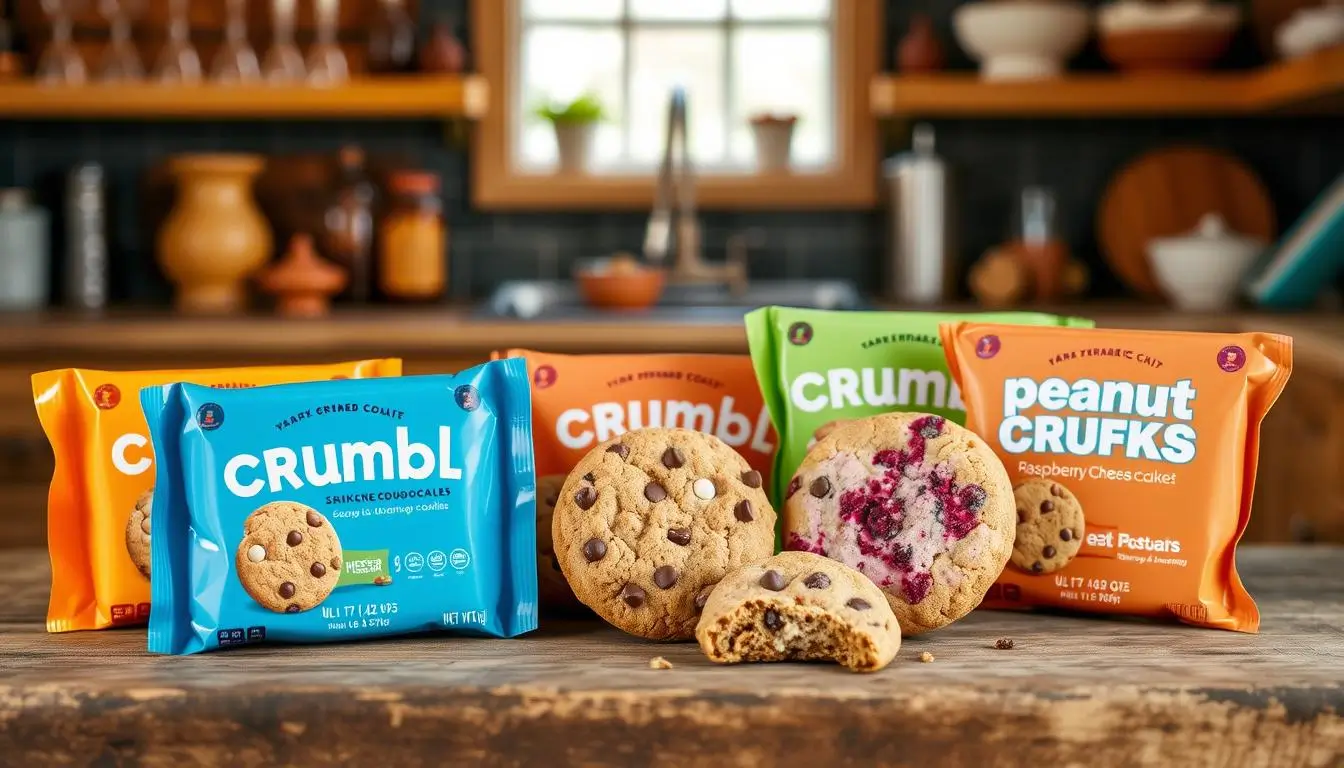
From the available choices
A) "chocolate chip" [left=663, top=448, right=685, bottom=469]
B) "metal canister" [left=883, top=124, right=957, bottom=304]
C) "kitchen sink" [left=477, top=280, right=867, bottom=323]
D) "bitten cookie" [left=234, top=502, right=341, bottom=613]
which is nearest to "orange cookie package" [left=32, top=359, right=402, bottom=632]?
"bitten cookie" [left=234, top=502, right=341, bottom=613]

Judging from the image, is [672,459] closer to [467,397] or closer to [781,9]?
[467,397]

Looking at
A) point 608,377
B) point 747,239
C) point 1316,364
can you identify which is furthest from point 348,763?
point 747,239

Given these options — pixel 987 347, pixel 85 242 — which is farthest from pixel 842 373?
pixel 85 242

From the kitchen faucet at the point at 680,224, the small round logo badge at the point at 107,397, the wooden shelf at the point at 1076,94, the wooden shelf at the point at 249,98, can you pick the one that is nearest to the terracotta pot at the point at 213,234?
the wooden shelf at the point at 249,98

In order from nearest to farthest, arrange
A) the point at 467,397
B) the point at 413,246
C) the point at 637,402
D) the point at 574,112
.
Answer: the point at 467,397
the point at 637,402
the point at 413,246
the point at 574,112

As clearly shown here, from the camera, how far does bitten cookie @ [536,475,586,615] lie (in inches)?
46.6

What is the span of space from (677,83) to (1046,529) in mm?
2818

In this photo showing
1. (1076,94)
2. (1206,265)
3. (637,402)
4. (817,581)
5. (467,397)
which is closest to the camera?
(817,581)

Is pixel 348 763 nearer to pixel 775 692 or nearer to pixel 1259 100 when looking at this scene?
pixel 775 692

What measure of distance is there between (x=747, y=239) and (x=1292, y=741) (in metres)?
2.91

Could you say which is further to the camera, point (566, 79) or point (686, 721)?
point (566, 79)

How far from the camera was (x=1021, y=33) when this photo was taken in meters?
3.45

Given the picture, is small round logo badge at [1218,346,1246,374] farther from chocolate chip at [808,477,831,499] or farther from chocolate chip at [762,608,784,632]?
chocolate chip at [762,608,784,632]

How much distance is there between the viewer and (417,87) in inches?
132
